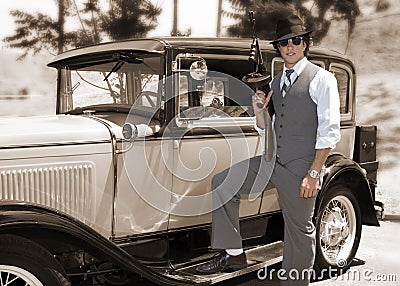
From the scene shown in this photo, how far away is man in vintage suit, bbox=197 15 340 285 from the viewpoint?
2.75 m

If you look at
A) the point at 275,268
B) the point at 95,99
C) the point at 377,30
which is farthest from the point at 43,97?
the point at 377,30

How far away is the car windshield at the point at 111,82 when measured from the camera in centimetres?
312

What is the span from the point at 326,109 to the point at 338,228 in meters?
1.67

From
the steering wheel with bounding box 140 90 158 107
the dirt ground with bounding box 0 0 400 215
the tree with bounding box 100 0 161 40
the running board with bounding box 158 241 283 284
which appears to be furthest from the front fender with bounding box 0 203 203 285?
the tree with bounding box 100 0 161 40

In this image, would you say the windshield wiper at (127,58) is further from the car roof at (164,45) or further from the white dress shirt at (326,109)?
the white dress shirt at (326,109)

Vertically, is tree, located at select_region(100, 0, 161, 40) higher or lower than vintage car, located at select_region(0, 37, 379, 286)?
higher

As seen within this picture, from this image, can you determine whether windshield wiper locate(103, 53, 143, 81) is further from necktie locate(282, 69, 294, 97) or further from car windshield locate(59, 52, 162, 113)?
necktie locate(282, 69, 294, 97)

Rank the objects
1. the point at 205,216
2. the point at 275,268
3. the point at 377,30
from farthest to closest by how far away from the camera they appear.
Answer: the point at 377,30
the point at 275,268
the point at 205,216

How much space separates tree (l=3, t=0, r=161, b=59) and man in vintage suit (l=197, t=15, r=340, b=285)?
201 inches

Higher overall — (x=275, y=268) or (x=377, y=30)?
(x=377, y=30)

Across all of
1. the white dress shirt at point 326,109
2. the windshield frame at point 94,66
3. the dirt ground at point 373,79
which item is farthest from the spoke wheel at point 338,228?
the dirt ground at point 373,79

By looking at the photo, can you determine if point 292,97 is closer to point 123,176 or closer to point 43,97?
point 123,176

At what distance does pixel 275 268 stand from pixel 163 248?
148 centimetres

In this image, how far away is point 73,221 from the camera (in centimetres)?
250
